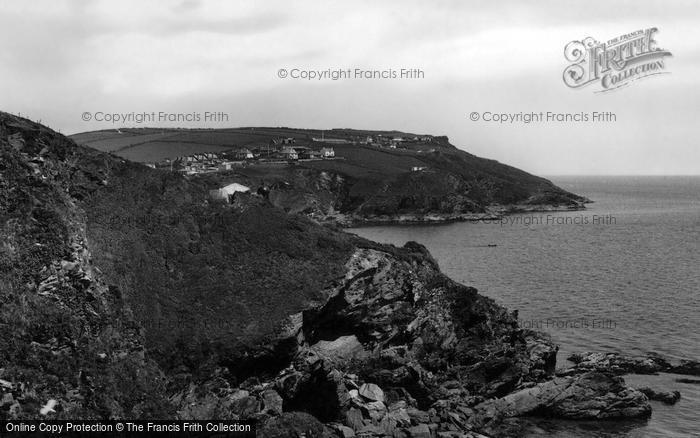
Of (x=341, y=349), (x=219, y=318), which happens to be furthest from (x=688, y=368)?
Answer: (x=219, y=318)

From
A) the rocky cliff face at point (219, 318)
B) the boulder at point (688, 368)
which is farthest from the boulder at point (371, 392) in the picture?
the boulder at point (688, 368)

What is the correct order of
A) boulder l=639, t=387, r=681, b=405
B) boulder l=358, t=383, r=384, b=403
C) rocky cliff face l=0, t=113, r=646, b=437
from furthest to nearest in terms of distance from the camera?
1. boulder l=639, t=387, r=681, b=405
2. boulder l=358, t=383, r=384, b=403
3. rocky cliff face l=0, t=113, r=646, b=437

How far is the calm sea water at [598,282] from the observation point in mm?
44906

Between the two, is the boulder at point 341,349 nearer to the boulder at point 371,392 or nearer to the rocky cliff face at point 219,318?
the rocky cliff face at point 219,318

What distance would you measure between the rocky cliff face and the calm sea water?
14.6 ft

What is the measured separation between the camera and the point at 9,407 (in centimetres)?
2655

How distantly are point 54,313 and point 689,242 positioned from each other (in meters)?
125

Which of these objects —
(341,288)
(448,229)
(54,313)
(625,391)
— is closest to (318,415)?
(341,288)

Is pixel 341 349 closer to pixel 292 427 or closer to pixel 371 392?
pixel 371 392

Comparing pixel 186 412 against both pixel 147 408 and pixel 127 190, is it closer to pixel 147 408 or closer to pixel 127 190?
pixel 147 408

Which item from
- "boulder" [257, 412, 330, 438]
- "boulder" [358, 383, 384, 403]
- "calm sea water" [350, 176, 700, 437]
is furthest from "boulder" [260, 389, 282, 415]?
"calm sea water" [350, 176, 700, 437]

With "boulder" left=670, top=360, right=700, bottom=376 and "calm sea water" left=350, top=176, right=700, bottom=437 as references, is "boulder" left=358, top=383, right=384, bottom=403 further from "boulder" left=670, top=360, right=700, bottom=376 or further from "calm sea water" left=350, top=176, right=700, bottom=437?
"boulder" left=670, top=360, right=700, bottom=376

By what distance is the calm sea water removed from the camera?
44.9 m

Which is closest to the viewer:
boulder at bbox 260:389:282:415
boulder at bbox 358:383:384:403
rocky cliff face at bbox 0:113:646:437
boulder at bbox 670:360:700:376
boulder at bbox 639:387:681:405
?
rocky cliff face at bbox 0:113:646:437
